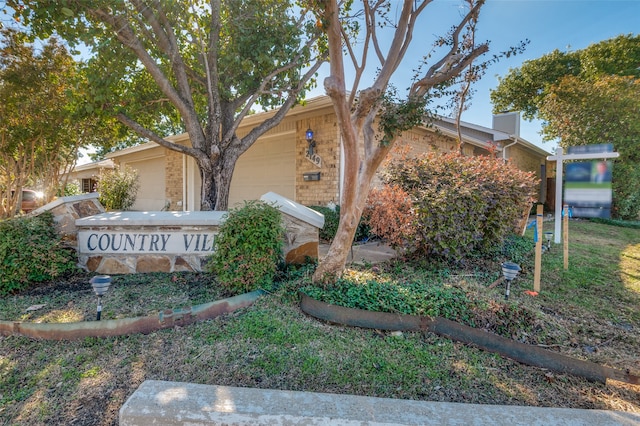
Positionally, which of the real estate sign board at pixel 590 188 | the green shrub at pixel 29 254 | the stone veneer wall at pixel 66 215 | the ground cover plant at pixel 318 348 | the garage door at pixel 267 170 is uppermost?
the garage door at pixel 267 170

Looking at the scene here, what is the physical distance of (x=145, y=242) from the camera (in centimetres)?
425

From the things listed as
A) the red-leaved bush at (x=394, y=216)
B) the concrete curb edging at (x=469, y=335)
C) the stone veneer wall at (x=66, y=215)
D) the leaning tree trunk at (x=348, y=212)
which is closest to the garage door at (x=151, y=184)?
the stone veneer wall at (x=66, y=215)

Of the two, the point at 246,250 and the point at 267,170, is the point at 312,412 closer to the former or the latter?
the point at 246,250

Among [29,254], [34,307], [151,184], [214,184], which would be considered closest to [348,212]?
[34,307]

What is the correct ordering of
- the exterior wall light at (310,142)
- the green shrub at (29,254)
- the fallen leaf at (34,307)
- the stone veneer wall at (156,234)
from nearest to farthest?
the fallen leaf at (34,307), the green shrub at (29,254), the stone veneer wall at (156,234), the exterior wall light at (310,142)

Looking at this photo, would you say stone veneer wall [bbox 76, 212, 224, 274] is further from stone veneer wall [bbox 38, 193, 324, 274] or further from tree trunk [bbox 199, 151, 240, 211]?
tree trunk [bbox 199, 151, 240, 211]

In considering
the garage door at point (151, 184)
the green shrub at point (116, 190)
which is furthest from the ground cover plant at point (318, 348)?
the garage door at point (151, 184)

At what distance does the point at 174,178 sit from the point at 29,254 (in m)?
9.93

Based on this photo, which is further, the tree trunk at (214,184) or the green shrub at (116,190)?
the green shrub at (116,190)

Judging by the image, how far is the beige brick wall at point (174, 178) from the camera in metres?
12.9

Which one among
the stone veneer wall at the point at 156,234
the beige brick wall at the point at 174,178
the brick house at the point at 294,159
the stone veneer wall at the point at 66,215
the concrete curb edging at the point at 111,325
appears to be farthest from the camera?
the beige brick wall at the point at 174,178

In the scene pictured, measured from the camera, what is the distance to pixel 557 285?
13.6 ft

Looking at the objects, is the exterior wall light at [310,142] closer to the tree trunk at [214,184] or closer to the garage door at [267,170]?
the garage door at [267,170]

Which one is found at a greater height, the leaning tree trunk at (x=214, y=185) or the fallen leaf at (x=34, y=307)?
the leaning tree trunk at (x=214, y=185)
